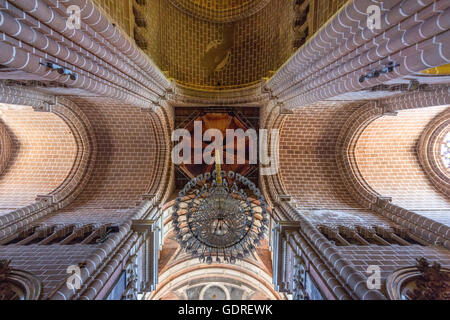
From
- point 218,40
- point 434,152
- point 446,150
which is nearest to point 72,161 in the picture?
point 218,40

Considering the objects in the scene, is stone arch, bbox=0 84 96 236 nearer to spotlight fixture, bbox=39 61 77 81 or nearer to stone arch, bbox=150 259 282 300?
spotlight fixture, bbox=39 61 77 81

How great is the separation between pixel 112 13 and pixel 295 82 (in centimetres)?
631

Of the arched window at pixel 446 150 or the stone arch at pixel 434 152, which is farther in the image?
the arched window at pixel 446 150

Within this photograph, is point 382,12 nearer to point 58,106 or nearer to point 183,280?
point 58,106

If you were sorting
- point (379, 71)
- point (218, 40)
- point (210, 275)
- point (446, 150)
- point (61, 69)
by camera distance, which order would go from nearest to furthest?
point (379, 71) → point (61, 69) → point (446, 150) → point (218, 40) → point (210, 275)

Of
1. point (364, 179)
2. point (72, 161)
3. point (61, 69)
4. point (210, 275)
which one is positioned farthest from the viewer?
point (210, 275)

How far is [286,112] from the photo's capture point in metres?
9.52

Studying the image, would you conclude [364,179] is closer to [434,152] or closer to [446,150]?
[434,152]

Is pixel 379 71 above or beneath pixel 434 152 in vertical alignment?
above

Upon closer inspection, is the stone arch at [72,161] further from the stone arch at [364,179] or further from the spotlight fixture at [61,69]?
the stone arch at [364,179]

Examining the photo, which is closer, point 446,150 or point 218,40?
point 446,150

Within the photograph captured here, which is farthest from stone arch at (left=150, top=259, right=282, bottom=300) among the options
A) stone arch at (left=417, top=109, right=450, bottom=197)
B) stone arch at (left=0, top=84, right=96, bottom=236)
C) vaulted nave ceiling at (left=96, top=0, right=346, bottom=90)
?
vaulted nave ceiling at (left=96, top=0, right=346, bottom=90)

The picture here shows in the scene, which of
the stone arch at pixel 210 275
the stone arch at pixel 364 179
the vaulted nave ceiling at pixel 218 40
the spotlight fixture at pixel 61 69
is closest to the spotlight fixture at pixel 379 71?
the stone arch at pixel 364 179

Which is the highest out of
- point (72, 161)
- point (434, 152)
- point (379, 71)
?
point (379, 71)
